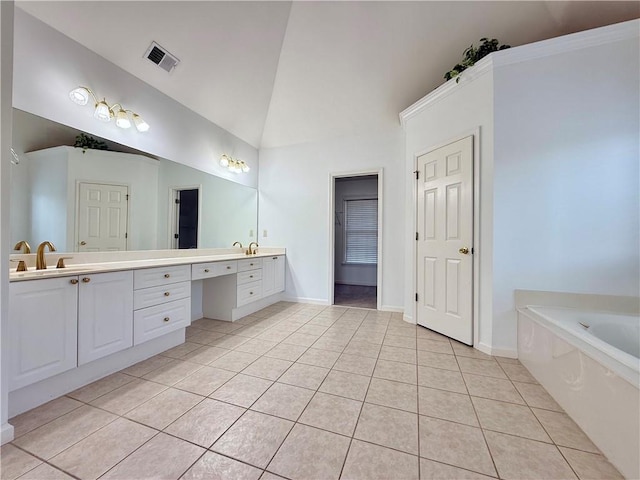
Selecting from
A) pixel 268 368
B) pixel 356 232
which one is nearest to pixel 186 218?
pixel 268 368

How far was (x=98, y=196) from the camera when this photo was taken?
2.14m

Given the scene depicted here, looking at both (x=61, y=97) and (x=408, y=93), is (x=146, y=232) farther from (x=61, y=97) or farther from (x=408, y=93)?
(x=408, y=93)

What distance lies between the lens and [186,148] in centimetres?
300

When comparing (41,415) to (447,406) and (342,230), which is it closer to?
(447,406)

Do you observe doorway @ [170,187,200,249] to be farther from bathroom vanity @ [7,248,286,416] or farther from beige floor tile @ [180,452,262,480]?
beige floor tile @ [180,452,262,480]

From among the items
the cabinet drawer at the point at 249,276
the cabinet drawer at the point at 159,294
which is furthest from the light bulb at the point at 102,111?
the cabinet drawer at the point at 249,276

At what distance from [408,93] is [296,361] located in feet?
10.8

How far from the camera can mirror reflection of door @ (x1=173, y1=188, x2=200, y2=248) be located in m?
2.89

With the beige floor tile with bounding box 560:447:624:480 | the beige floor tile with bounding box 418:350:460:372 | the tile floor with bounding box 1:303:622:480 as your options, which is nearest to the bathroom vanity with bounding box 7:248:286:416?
the tile floor with bounding box 1:303:622:480

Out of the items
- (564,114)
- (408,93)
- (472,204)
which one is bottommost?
(472,204)

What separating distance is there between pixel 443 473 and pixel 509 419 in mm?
632

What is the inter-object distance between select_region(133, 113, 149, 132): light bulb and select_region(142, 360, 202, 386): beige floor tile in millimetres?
2210

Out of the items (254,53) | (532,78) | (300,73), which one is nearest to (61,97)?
(254,53)

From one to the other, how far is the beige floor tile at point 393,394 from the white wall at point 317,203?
1834 millimetres
